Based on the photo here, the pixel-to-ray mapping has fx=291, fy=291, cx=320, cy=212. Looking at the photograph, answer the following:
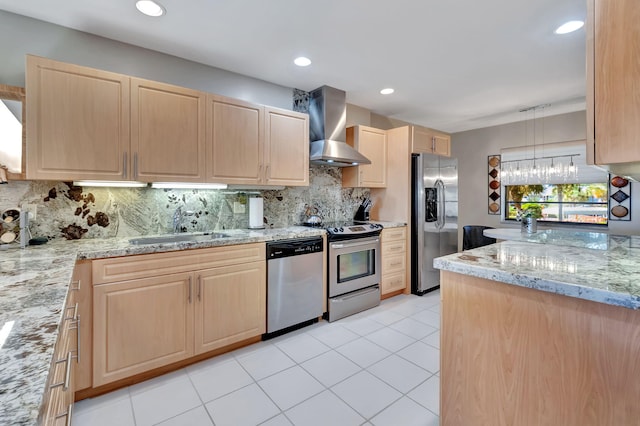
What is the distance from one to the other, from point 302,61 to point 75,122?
189cm

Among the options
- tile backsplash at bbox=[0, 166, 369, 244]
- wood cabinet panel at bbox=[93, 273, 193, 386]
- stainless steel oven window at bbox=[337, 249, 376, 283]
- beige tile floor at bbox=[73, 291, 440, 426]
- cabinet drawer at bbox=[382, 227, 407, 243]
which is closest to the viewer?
beige tile floor at bbox=[73, 291, 440, 426]

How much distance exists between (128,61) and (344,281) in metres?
2.85

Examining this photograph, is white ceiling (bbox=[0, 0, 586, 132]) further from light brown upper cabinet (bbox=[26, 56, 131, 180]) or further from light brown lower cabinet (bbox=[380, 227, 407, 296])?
light brown lower cabinet (bbox=[380, 227, 407, 296])

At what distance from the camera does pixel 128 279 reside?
76.4 inches

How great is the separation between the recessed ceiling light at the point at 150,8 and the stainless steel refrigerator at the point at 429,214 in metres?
3.07

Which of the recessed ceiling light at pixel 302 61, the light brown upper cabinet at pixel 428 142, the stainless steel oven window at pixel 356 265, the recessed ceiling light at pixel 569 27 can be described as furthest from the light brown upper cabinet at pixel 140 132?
the recessed ceiling light at pixel 569 27

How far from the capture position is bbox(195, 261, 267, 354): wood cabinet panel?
2.24m

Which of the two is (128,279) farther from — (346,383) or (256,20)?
(256,20)

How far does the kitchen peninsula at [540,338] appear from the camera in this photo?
100cm

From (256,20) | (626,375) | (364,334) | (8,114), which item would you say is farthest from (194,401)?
(256,20)

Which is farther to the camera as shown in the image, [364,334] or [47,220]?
[364,334]

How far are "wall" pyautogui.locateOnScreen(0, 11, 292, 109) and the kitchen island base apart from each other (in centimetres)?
273

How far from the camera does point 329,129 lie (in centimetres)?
343

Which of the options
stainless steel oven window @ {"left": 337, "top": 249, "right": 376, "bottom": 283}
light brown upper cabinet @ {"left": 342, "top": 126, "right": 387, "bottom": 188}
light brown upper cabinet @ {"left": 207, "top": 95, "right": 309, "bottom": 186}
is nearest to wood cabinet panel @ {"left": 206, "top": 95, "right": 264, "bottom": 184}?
light brown upper cabinet @ {"left": 207, "top": 95, "right": 309, "bottom": 186}
